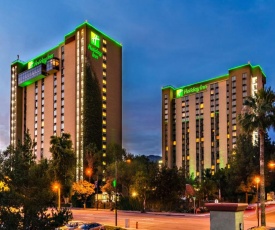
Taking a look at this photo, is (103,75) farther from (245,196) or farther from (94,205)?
(245,196)

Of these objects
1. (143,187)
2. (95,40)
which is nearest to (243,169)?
(143,187)

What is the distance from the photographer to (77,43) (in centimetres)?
13138

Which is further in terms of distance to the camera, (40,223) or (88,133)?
(88,133)

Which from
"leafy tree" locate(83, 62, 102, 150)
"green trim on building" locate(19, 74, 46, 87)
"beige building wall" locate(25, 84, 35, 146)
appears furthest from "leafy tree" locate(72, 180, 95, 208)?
"green trim on building" locate(19, 74, 46, 87)

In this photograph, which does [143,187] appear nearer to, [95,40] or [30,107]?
[95,40]

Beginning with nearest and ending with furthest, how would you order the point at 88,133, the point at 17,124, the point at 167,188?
the point at 167,188, the point at 88,133, the point at 17,124

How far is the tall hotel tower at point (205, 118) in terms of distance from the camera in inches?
5640

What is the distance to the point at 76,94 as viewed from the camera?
129m

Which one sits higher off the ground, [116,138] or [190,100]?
[190,100]

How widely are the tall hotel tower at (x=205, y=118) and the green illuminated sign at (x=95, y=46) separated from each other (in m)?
50.5

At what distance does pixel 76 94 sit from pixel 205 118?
6205cm

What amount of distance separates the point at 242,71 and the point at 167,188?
93398 millimetres

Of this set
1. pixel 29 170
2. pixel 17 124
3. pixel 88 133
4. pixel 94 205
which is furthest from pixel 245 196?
pixel 17 124

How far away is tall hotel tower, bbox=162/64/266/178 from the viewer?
143250mm
